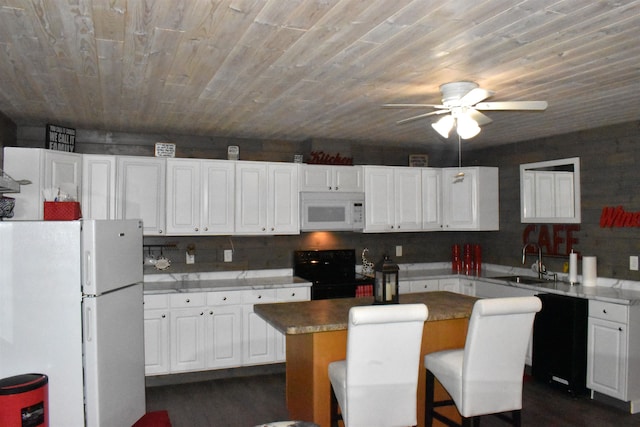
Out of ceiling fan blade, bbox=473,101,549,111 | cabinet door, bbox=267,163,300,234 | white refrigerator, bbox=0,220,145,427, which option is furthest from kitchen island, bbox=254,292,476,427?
cabinet door, bbox=267,163,300,234

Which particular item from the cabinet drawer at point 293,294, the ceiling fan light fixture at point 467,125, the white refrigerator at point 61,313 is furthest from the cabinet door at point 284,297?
the ceiling fan light fixture at point 467,125

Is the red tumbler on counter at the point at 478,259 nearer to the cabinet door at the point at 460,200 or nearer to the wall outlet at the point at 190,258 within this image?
the cabinet door at the point at 460,200

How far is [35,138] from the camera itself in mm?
4508

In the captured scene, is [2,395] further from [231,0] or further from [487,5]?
[487,5]

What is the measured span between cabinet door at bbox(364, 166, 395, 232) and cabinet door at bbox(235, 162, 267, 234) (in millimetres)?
1172

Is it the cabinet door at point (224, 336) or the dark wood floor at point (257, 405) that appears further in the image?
the cabinet door at point (224, 336)

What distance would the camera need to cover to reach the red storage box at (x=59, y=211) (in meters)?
3.20

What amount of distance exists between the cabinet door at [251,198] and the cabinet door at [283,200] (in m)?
0.06

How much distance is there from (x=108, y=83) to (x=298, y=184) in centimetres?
240

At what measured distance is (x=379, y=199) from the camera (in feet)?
18.1

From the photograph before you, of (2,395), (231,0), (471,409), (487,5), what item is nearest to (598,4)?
(487,5)

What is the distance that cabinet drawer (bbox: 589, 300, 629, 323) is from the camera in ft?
12.7

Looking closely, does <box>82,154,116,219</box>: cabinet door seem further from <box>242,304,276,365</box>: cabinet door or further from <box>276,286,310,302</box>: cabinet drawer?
<box>276,286,310,302</box>: cabinet drawer

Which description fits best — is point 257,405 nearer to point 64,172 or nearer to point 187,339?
point 187,339
